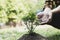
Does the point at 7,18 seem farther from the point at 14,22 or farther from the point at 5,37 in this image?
the point at 5,37

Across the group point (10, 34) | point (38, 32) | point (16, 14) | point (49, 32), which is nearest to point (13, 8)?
point (16, 14)

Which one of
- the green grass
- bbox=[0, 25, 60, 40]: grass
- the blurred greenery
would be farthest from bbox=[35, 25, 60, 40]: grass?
the blurred greenery

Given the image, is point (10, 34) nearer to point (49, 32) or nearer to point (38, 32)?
point (38, 32)

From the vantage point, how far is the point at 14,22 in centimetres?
621

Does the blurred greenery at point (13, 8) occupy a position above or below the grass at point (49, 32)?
above

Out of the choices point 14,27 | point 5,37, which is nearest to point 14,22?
point 14,27

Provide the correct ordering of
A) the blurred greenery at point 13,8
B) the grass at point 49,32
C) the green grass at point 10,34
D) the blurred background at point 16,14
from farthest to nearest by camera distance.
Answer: the blurred greenery at point 13,8 < the blurred background at point 16,14 < the green grass at point 10,34 < the grass at point 49,32

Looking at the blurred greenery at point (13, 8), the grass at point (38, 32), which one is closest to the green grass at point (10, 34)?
the grass at point (38, 32)

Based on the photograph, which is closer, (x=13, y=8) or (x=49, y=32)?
(x=49, y=32)

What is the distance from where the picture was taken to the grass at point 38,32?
5095 millimetres

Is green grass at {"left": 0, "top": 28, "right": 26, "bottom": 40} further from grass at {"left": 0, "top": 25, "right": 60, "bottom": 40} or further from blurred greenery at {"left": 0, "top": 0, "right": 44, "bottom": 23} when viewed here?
blurred greenery at {"left": 0, "top": 0, "right": 44, "bottom": 23}

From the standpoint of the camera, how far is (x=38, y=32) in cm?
538

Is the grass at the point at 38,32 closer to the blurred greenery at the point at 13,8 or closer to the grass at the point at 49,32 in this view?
the grass at the point at 49,32

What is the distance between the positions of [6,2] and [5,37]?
4.28ft
